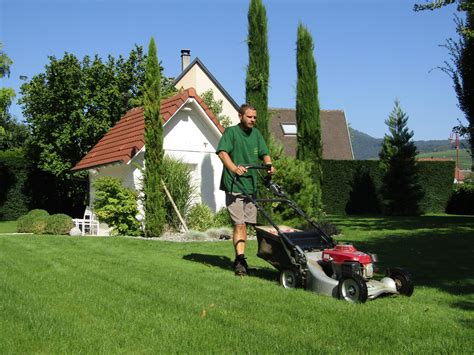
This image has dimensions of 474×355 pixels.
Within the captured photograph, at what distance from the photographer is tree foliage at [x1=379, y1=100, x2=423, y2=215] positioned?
2420 centimetres

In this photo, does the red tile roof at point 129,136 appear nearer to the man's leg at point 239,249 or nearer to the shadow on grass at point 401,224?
the shadow on grass at point 401,224

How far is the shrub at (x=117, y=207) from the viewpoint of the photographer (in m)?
12.9

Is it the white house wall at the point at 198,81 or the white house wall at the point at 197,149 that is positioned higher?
the white house wall at the point at 198,81

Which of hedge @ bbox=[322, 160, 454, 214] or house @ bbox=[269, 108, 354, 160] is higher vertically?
house @ bbox=[269, 108, 354, 160]

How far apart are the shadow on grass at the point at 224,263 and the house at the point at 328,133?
2872cm

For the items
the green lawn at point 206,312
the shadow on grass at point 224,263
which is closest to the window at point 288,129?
the shadow on grass at point 224,263

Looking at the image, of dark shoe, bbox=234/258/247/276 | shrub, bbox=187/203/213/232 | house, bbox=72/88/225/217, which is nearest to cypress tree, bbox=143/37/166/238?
shrub, bbox=187/203/213/232

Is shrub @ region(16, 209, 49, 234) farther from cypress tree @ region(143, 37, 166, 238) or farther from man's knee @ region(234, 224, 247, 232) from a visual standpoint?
man's knee @ region(234, 224, 247, 232)

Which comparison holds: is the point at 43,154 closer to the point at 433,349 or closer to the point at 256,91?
the point at 256,91

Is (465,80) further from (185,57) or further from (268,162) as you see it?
(185,57)

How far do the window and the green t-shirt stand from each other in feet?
104

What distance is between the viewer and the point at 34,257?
8.17m

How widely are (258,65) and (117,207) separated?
→ 16.7ft

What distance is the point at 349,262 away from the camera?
4.89 metres
